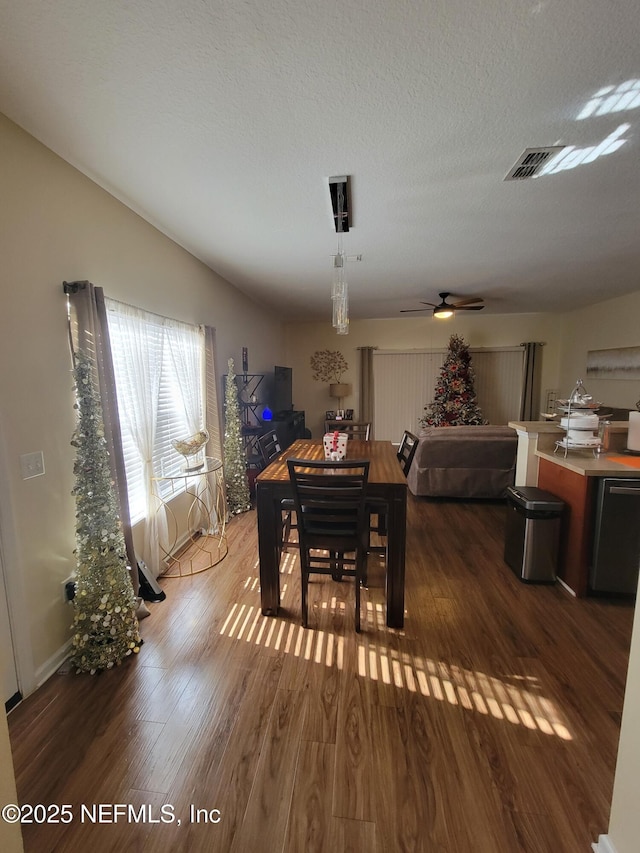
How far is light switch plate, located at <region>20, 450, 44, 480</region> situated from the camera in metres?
1.70

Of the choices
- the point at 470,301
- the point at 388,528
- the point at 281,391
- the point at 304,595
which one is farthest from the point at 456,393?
the point at 304,595

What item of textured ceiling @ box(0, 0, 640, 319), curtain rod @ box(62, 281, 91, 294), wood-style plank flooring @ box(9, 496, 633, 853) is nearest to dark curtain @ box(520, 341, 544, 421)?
textured ceiling @ box(0, 0, 640, 319)

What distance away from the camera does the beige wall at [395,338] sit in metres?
6.64

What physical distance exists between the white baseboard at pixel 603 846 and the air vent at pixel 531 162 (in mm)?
2759

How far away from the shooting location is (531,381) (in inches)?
262

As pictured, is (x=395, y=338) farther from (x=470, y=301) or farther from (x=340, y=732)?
(x=340, y=732)

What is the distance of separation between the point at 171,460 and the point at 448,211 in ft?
9.53

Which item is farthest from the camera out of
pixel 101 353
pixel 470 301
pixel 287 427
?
pixel 287 427

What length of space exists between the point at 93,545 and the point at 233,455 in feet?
7.21

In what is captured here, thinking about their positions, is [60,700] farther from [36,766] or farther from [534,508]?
[534,508]

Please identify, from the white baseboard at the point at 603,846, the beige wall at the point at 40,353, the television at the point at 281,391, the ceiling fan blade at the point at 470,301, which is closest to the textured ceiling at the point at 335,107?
the beige wall at the point at 40,353

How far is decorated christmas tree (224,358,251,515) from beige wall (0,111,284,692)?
1779 millimetres

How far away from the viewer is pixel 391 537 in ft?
6.94

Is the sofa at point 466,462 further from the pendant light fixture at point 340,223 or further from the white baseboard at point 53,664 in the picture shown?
the white baseboard at point 53,664
